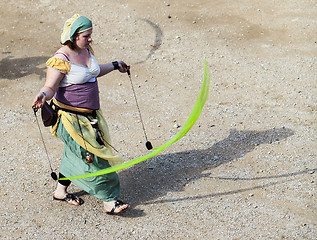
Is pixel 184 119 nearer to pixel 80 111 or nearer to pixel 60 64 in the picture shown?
pixel 80 111

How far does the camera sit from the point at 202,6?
8.98m

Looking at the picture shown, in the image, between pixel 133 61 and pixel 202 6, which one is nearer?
pixel 133 61

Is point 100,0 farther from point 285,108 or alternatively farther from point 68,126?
point 68,126

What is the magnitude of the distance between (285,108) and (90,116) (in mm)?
3018

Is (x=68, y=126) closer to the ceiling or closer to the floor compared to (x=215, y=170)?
closer to the ceiling

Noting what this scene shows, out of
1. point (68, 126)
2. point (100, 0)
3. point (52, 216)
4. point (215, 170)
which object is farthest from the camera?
point (100, 0)

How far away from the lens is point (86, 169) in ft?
15.3

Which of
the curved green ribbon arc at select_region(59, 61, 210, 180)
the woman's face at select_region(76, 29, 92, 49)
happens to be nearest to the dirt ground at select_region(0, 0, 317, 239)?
the curved green ribbon arc at select_region(59, 61, 210, 180)

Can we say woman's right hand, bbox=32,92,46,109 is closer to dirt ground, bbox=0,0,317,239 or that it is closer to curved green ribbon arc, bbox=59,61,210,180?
curved green ribbon arc, bbox=59,61,210,180

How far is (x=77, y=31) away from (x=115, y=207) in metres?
1.72

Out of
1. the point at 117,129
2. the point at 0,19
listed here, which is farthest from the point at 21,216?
the point at 0,19

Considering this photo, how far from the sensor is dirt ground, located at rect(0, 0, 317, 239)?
4.86 m

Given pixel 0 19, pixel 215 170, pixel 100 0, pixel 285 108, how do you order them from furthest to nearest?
pixel 100 0
pixel 0 19
pixel 285 108
pixel 215 170

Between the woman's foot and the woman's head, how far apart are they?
1.58 meters
